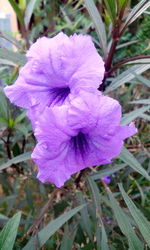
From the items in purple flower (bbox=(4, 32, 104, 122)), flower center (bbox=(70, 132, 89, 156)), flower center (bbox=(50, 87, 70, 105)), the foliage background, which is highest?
purple flower (bbox=(4, 32, 104, 122))

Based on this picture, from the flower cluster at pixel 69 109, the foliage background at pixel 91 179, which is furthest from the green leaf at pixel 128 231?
the flower cluster at pixel 69 109

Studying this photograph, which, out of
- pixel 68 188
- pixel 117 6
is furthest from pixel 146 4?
pixel 68 188

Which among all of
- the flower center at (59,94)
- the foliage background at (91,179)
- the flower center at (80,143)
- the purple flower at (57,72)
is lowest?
the foliage background at (91,179)

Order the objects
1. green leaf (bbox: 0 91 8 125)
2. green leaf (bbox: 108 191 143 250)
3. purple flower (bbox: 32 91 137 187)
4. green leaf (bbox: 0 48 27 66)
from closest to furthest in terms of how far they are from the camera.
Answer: purple flower (bbox: 32 91 137 187), green leaf (bbox: 108 191 143 250), green leaf (bbox: 0 48 27 66), green leaf (bbox: 0 91 8 125)

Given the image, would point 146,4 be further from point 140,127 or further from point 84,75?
point 140,127

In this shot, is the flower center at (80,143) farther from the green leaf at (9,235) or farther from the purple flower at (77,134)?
the green leaf at (9,235)

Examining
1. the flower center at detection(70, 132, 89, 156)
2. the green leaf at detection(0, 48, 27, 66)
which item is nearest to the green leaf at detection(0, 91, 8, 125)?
the green leaf at detection(0, 48, 27, 66)

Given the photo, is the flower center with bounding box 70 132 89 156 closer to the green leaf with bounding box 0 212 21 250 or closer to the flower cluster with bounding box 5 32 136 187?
the flower cluster with bounding box 5 32 136 187

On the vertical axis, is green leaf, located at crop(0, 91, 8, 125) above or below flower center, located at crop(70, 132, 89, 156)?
below
